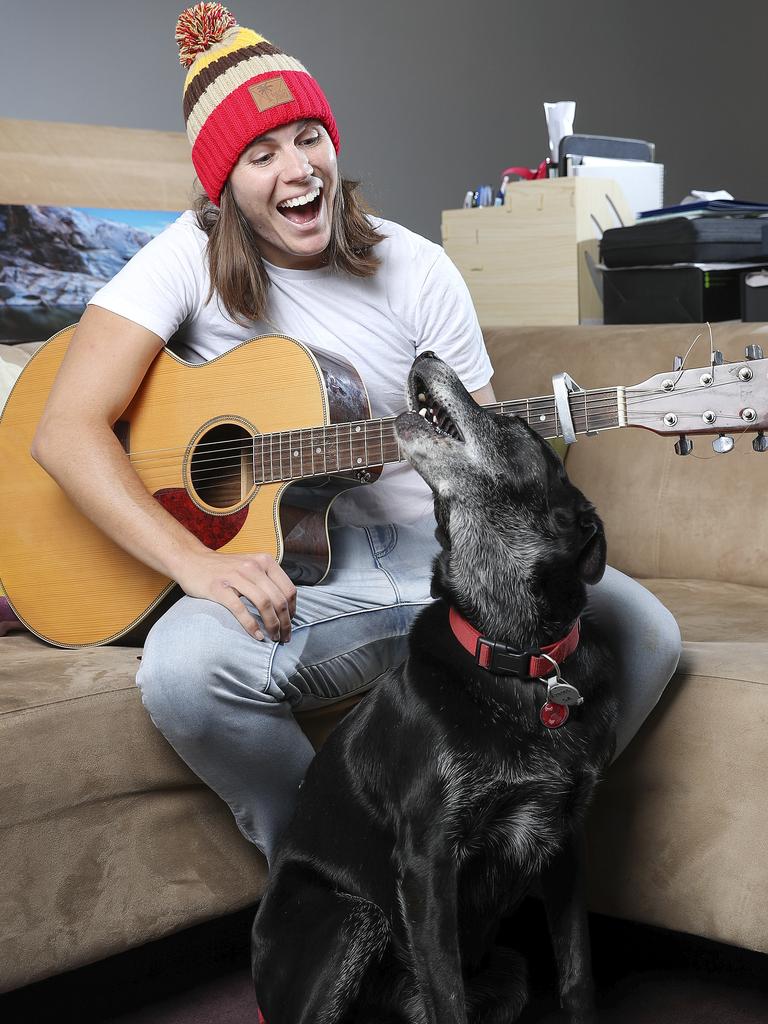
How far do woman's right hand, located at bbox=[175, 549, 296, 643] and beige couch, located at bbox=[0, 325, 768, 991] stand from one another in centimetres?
20

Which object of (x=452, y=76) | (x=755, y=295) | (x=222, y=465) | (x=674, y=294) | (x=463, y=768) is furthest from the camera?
(x=452, y=76)

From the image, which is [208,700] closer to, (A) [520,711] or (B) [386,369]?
(A) [520,711]

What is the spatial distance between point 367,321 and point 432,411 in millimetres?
419

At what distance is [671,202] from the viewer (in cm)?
453

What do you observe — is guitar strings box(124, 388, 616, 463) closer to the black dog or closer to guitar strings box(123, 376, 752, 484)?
guitar strings box(123, 376, 752, 484)

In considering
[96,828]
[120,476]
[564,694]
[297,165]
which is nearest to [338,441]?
[120,476]

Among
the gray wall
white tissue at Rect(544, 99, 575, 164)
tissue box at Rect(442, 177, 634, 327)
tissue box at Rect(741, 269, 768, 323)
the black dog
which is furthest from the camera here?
the gray wall

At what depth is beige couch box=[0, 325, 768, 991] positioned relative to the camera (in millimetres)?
1542

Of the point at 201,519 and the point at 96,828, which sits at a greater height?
the point at 201,519

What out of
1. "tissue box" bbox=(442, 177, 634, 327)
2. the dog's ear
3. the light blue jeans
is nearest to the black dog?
the dog's ear

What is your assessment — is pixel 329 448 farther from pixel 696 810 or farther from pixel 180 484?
pixel 696 810

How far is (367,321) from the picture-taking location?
1.83 m

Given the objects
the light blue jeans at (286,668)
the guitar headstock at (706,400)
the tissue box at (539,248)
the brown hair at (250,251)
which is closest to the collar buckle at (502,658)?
the light blue jeans at (286,668)

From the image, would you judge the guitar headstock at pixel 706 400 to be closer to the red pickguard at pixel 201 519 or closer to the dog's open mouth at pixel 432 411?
the dog's open mouth at pixel 432 411
